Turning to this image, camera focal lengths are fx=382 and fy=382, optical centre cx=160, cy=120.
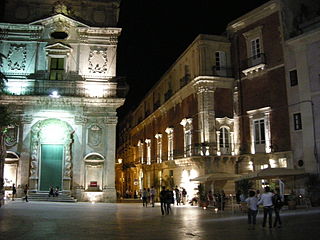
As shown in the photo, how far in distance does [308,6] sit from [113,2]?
16377 millimetres

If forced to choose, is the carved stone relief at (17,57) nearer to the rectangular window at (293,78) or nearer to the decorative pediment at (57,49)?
the decorative pediment at (57,49)

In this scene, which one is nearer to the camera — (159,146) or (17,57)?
(17,57)

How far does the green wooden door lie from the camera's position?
31.0 m

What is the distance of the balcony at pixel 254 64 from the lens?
29897 mm

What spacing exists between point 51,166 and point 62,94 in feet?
19.8

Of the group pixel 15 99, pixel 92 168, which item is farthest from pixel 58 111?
pixel 92 168

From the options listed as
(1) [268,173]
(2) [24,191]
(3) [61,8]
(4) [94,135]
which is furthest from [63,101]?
(1) [268,173]

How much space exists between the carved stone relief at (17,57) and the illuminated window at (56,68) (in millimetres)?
2257

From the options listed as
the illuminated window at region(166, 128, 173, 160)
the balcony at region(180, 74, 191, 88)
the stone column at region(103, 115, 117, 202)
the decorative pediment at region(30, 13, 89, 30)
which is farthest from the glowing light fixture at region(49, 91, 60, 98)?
the illuminated window at region(166, 128, 173, 160)

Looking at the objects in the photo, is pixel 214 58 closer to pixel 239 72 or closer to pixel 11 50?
pixel 239 72

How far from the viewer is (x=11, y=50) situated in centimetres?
3238

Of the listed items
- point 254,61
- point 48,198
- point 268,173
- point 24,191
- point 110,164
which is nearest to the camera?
point 268,173

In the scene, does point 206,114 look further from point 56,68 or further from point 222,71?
point 56,68

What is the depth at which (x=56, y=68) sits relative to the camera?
33031mm
